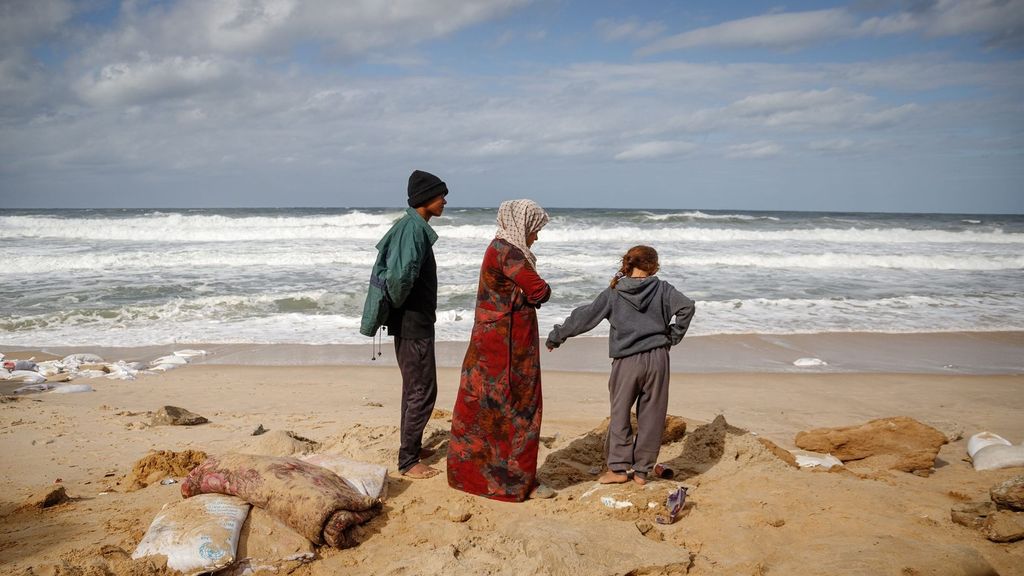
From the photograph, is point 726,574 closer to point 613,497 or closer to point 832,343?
point 613,497

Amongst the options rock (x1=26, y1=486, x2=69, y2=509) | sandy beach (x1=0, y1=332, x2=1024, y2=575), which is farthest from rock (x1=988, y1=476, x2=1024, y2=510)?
rock (x1=26, y1=486, x2=69, y2=509)

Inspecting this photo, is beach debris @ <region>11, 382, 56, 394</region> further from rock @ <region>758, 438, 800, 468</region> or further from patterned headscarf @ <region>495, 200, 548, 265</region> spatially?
rock @ <region>758, 438, 800, 468</region>

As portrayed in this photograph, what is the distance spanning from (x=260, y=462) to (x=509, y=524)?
1.37 m

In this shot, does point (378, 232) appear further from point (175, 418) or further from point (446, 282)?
point (175, 418)

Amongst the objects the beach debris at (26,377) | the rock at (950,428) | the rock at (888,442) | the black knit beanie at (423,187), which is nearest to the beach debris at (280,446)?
the black knit beanie at (423,187)

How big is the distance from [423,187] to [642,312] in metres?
1.52

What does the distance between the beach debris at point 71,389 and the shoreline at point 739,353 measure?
1.57 m

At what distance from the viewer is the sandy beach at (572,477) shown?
128 inches

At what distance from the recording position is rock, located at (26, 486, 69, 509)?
3869 mm

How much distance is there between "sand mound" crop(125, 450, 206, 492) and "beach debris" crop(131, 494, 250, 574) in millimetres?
1126

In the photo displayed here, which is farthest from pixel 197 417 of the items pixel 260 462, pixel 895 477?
pixel 895 477

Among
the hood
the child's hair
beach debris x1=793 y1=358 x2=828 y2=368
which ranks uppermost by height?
the child's hair

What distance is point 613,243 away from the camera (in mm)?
26922

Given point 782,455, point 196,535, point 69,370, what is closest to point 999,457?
point 782,455
